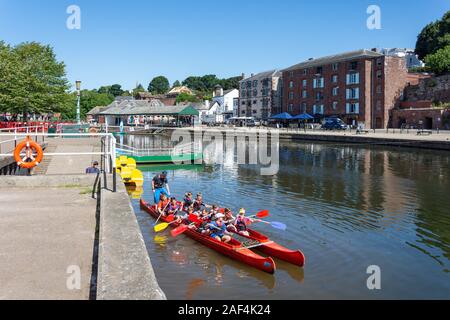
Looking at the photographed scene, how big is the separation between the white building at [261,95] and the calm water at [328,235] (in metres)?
71.4

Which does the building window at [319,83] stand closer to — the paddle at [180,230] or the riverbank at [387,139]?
the riverbank at [387,139]

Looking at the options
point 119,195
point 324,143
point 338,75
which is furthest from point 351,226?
point 338,75

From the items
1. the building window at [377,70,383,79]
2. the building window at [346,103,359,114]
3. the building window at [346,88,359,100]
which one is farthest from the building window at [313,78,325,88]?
the building window at [377,70,383,79]

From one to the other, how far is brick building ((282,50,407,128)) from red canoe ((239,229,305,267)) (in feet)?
206

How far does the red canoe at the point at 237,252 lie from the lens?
1245 cm

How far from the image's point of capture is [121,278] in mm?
5773

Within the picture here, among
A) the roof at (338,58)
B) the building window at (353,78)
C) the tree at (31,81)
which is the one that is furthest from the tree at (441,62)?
the tree at (31,81)

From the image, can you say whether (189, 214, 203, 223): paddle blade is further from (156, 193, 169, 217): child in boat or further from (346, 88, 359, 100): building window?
(346, 88, 359, 100): building window

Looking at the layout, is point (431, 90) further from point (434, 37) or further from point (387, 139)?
point (387, 139)

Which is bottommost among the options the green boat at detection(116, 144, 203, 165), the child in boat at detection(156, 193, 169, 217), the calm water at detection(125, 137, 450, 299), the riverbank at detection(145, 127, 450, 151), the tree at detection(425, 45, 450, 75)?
the calm water at detection(125, 137, 450, 299)

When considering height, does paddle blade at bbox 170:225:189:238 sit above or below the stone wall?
below

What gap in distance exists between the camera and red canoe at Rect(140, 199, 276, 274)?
40.8 ft
